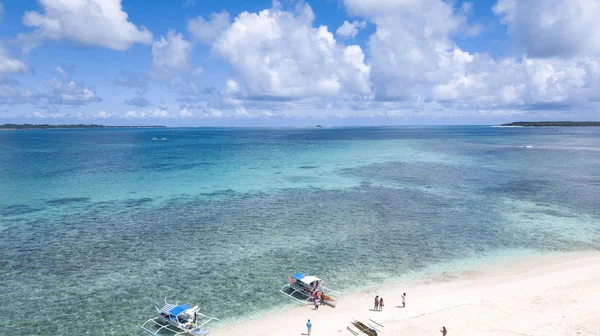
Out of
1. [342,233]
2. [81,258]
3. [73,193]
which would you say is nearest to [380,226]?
[342,233]

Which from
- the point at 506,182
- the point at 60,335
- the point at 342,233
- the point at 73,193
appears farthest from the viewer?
Result: the point at 506,182

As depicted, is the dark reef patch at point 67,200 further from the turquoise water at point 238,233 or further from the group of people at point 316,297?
the group of people at point 316,297

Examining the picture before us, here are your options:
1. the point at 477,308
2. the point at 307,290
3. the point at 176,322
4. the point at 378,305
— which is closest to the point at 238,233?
the point at 307,290

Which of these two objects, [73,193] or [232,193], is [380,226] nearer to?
[232,193]

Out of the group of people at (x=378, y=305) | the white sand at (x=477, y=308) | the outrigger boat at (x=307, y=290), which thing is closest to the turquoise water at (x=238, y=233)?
the outrigger boat at (x=307, y=290)

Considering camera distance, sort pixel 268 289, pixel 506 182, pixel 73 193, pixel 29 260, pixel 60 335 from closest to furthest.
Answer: pixel 60 335
pixel 268 289
pixel 29 260
pixel 73 193
pixel 506 182

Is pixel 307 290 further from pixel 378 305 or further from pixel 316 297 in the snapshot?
pixel 378 305
